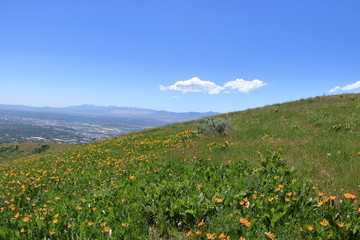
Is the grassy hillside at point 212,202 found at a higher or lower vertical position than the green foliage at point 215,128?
lower

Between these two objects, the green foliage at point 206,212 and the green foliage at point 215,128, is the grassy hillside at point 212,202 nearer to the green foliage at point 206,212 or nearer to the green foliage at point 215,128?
the green foliage at point 206,212

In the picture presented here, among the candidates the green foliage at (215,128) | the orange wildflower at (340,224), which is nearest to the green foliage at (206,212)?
the orange wildflower at (340,224)

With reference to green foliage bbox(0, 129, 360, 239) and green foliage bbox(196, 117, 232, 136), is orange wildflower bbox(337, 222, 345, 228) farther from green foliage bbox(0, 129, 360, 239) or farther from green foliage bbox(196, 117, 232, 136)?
green foliage bbox(196, 117, 232, 136)

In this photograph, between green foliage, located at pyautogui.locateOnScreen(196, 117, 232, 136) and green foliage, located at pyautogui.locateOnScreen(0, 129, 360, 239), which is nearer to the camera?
green foliage, located at pyautogui.locateOnScreen(0, 129, 360, 239)

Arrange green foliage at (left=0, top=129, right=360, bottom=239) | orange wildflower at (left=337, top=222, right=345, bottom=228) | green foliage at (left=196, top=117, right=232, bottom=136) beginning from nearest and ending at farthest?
orange wildflower at (left=337, top=222, right=345, bottom=228) < green foliage at (left=0, top=129, right=360, bottom=239) < green foliage at (left=196, top=117, right=232, bottom=136)

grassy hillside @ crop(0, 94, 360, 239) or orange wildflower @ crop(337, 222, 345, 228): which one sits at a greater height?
orange wildflower @ crop(337, 222, 345, 228)

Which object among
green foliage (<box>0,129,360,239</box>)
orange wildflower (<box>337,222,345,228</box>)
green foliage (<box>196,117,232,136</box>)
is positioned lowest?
green foliage (<box>0,129,360,239</box>)

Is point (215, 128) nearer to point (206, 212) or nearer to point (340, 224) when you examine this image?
point (206, 212)

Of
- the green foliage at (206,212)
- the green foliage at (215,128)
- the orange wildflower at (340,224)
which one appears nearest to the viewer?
the orange wildflower at (340,224)

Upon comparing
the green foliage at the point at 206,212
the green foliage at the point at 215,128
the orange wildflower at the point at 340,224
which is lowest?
the green foliage at the point at 206,212

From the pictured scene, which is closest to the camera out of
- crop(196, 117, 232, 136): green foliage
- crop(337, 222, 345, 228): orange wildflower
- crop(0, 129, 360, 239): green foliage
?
crop(337, 222, 345, 228): orange wildflower

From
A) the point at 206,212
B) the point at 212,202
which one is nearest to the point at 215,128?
the point at 212,202

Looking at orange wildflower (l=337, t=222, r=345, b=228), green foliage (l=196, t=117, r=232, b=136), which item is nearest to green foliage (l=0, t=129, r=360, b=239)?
orange wildflower (l=337, t=222, r=345, b=228)

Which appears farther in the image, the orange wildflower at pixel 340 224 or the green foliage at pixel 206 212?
the green foliage at pixel 206 212
